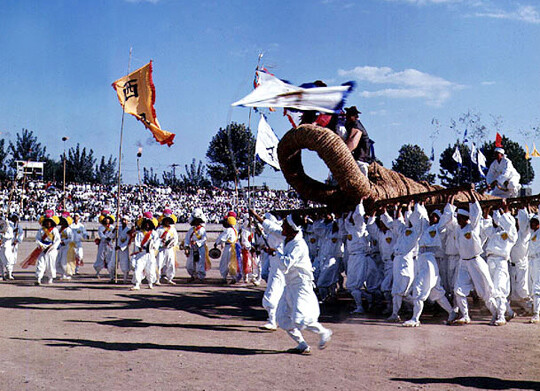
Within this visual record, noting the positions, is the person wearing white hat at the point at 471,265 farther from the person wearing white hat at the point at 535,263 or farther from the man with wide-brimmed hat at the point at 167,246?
the man with wide-brimmed hat at the point at 167,246

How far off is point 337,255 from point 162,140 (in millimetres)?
4941

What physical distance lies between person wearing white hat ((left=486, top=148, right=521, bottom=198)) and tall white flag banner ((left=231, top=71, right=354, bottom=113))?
3.91 m

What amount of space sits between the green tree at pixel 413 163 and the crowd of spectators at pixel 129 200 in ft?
32.8

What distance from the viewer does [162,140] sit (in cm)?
1326

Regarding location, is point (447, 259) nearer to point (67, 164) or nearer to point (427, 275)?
point (427, 275)

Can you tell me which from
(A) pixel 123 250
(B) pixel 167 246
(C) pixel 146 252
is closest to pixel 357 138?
(C) pixel 146 252

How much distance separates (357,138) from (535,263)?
3.83 m

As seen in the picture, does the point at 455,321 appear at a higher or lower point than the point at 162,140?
lower

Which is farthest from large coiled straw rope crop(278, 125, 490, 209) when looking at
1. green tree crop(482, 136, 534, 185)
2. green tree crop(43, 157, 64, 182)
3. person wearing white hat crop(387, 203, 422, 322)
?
green tree crop(43, 157, 64, 182)

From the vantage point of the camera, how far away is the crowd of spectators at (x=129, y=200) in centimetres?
3878

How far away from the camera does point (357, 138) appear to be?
1105 cm

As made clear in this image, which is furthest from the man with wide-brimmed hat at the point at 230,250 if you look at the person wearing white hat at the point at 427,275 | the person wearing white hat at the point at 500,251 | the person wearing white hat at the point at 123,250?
the person wearing white hat at the point at 500,251

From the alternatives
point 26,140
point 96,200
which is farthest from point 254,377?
point 26,140

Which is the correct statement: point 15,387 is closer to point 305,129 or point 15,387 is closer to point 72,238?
point 305,129
